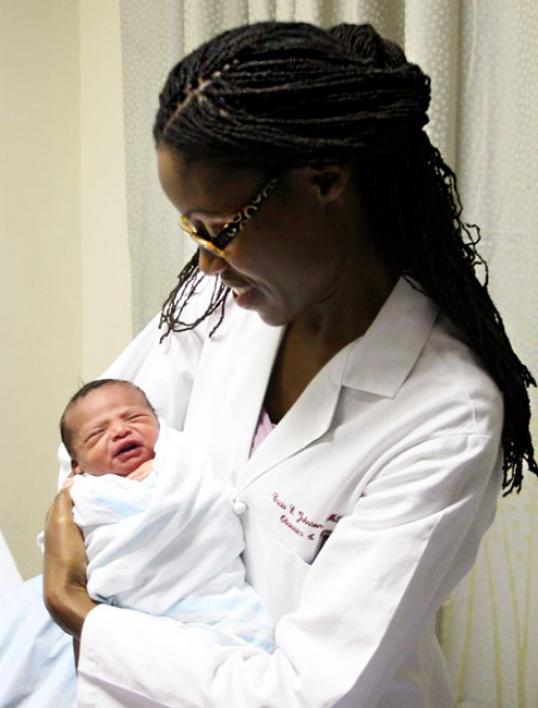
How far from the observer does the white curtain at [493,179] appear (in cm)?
150

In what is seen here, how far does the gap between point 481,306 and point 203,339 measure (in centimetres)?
45

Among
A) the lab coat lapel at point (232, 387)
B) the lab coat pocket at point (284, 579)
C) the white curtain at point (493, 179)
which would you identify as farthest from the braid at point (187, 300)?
the white curtain at point (493, 179)

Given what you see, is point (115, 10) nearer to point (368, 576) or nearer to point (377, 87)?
point (377, 87)

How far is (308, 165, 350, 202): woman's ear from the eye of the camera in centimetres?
95

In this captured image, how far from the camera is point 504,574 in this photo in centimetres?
162

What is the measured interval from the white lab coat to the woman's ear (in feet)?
0.52

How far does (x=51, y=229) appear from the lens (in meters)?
2.32

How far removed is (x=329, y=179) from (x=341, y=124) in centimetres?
8

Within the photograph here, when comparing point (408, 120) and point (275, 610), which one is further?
point (275, 610)

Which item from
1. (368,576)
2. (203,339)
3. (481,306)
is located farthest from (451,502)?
(203,339)

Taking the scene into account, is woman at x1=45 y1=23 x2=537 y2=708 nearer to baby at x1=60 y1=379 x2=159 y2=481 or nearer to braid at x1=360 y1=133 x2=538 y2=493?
braid at x1=360 y1=133 x2=538 y2=493

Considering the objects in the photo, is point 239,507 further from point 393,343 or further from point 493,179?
point 493,179

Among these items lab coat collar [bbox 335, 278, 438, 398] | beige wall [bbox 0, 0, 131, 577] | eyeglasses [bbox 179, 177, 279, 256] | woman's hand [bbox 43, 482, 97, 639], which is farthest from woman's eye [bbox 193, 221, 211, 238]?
beige wall [bbox 0, 0, 131, 577]

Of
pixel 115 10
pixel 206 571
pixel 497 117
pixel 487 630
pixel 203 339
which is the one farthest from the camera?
pixel 115 10
